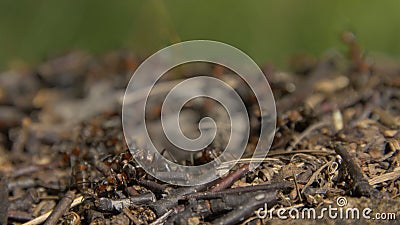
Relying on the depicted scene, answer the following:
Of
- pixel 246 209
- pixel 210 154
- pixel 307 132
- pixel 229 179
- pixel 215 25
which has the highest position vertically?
pixel 215 25

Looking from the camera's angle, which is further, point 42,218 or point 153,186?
point 42,218

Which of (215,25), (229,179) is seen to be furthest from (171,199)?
(215,25)

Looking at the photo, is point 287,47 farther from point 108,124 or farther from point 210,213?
point 210,213

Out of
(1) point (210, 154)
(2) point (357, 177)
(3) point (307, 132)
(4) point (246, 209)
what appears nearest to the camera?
(4) point (246, 209)

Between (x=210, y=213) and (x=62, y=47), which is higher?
(x=62, y=47)

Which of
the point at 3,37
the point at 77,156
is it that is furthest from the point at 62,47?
the point at 77,156

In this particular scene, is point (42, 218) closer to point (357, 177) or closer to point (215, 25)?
point (357, 177)

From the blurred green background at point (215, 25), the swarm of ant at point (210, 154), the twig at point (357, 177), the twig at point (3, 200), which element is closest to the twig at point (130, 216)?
the swarm of ant at point (210, 154)

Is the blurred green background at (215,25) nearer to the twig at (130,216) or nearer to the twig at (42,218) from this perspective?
the twig at (42,218)

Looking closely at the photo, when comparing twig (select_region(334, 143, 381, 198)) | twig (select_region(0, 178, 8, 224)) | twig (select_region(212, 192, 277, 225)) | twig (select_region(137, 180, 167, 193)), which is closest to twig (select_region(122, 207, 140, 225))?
twig (select_region(137, 180, 167, 193))
